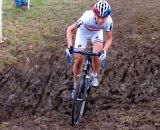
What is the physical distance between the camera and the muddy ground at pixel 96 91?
27.2ft

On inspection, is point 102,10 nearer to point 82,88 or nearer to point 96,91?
point 82,88

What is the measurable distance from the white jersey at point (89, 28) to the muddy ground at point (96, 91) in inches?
58.3

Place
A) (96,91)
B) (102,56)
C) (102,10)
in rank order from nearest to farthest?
(102,56)
(102,10)
(96,91)

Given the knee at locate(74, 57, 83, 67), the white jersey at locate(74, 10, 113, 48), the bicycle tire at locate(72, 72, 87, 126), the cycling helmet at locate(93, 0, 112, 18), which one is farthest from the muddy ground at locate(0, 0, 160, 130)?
the cycling helmet at locate(93, 0, 112, 18)

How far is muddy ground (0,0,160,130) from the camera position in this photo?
326 inches

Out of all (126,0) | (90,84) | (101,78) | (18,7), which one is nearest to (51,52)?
(101,78)

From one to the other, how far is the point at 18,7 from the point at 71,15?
7.52 feet

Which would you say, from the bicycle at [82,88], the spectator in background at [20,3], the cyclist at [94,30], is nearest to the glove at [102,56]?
the cyclist at [94,30]

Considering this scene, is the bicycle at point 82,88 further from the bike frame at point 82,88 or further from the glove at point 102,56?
the glove at point 102,56

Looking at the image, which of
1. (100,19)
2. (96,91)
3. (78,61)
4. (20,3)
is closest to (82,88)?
(78,61)

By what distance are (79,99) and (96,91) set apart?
1.52 m

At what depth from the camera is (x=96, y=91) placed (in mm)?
9602

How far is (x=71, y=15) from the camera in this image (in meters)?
14.8

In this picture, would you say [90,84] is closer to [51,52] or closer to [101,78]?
[101,78]
